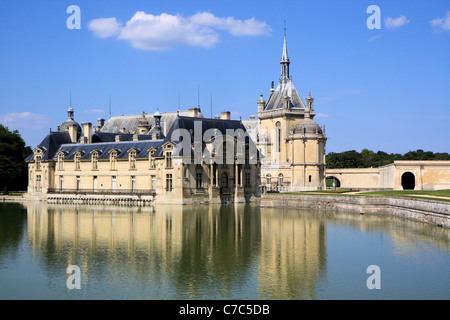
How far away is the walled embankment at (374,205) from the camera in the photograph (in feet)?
107

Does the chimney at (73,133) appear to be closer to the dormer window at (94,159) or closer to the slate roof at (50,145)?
the slate roof at (50,145)

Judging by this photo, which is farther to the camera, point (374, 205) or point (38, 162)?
point (38, 162)

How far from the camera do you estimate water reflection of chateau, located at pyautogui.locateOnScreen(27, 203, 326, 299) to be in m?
19.0

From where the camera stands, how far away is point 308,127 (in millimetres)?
68000

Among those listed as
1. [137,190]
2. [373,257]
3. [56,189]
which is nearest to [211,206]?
[137,190]

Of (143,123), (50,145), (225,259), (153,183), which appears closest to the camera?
(225,259)

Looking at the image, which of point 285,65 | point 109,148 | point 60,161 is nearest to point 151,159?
point 109,148

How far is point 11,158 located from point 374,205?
46.0 meters

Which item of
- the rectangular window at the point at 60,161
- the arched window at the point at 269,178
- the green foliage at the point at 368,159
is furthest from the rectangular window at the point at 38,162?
the green foliage at the point at 368,159

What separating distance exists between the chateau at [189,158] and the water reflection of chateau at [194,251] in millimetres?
12842

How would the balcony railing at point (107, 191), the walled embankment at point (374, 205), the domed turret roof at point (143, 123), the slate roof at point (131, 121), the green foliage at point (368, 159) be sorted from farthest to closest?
the green foliage at point (368, 159) → the domed turret roof at point (143, 123) → the slate roof at point (131, 121) → the balcony railing at point (107, 191) → the walled embankment at point (374, 205)

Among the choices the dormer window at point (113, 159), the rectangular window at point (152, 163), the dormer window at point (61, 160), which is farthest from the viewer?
the dormer window at point (61, 160)

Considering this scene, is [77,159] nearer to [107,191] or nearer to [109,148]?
[109,148]
